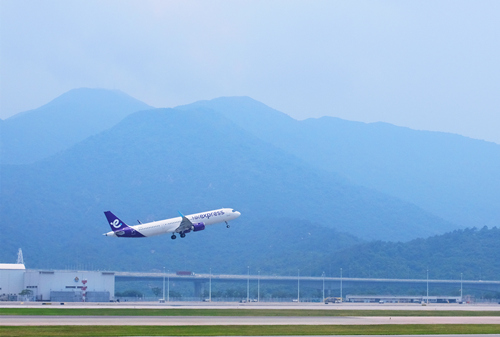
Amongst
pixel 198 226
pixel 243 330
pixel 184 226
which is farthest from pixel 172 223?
pixel 243 330

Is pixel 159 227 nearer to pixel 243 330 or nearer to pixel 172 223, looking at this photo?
pixel 172 223

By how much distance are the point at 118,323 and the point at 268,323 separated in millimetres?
18545

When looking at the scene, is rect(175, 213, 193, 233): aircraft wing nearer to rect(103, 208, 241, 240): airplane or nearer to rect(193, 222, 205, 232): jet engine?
rect(103, 208, 241, 240): airplane

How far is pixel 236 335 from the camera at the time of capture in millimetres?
80125

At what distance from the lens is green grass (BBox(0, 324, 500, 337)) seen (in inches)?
3233

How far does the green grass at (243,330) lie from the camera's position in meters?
82.1

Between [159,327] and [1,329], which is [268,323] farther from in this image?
[1,329]

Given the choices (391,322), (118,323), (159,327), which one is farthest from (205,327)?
(391,322)

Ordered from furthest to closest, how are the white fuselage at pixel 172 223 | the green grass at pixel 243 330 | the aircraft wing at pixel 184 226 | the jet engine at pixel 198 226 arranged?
the jet engine at pixel 198 226 < the aircraft wing at pixel 184 226 < the white fuselage at pixel 172 223 < the green grass at pixel 243 330

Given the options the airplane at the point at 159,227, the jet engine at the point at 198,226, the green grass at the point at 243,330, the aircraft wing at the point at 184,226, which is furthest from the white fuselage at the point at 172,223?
the green grass at the point at 243,330

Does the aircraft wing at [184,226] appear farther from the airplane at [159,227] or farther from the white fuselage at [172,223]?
the white fuselage at [172,223]

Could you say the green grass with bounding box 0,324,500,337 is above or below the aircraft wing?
below

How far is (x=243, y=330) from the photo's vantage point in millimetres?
87438

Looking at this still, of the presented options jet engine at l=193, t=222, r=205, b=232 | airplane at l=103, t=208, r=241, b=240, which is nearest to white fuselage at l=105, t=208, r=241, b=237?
airplane at l=103, t=208, r=241, b=240
